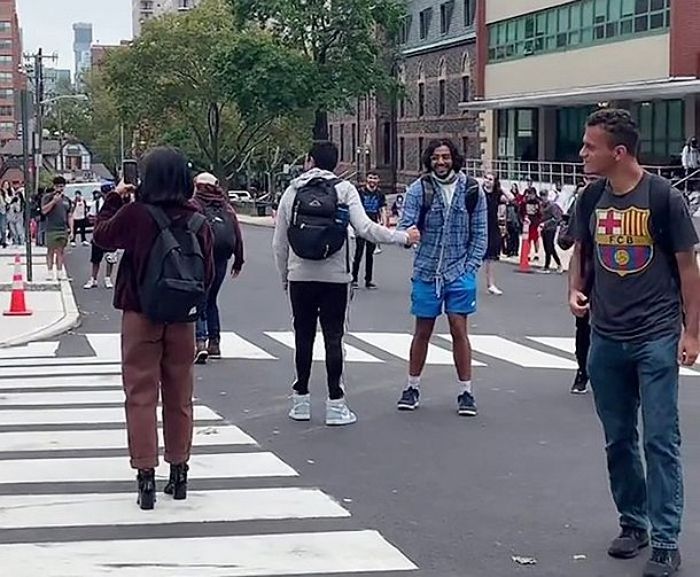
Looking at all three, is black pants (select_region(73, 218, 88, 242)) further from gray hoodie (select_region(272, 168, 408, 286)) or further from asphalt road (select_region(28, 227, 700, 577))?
gray hoodie (select_region(272, 168, 408, 286))

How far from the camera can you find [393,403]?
10578mm

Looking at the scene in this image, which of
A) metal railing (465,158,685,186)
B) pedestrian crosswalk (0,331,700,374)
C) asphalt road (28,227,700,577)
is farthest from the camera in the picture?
metal railing (465,158,685,186)

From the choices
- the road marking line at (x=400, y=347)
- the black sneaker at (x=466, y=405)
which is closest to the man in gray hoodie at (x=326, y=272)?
the black sneaker at (x=466, y=405)

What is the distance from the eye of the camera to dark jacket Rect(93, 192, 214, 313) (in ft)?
23.0

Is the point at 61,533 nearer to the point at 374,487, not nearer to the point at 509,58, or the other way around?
the point at 374,487

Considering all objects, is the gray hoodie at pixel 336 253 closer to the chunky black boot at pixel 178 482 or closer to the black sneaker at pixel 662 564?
the chunky black boot at pixel 178 482

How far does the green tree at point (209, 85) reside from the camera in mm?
61000

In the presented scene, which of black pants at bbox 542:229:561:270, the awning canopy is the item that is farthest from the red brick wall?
black pants at bbox 542:229:561:270

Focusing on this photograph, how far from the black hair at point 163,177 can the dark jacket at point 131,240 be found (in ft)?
0.20

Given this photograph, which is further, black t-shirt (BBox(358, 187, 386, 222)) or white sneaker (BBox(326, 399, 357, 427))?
black t-shirt (BBox(358, 187, 386, 222))

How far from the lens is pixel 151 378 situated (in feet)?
23.1

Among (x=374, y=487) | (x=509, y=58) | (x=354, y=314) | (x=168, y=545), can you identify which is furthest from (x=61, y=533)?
(x=509, y=58)

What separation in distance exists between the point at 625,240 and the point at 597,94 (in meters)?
39.4

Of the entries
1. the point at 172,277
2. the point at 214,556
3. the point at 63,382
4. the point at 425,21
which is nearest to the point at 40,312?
the point at 63,382
